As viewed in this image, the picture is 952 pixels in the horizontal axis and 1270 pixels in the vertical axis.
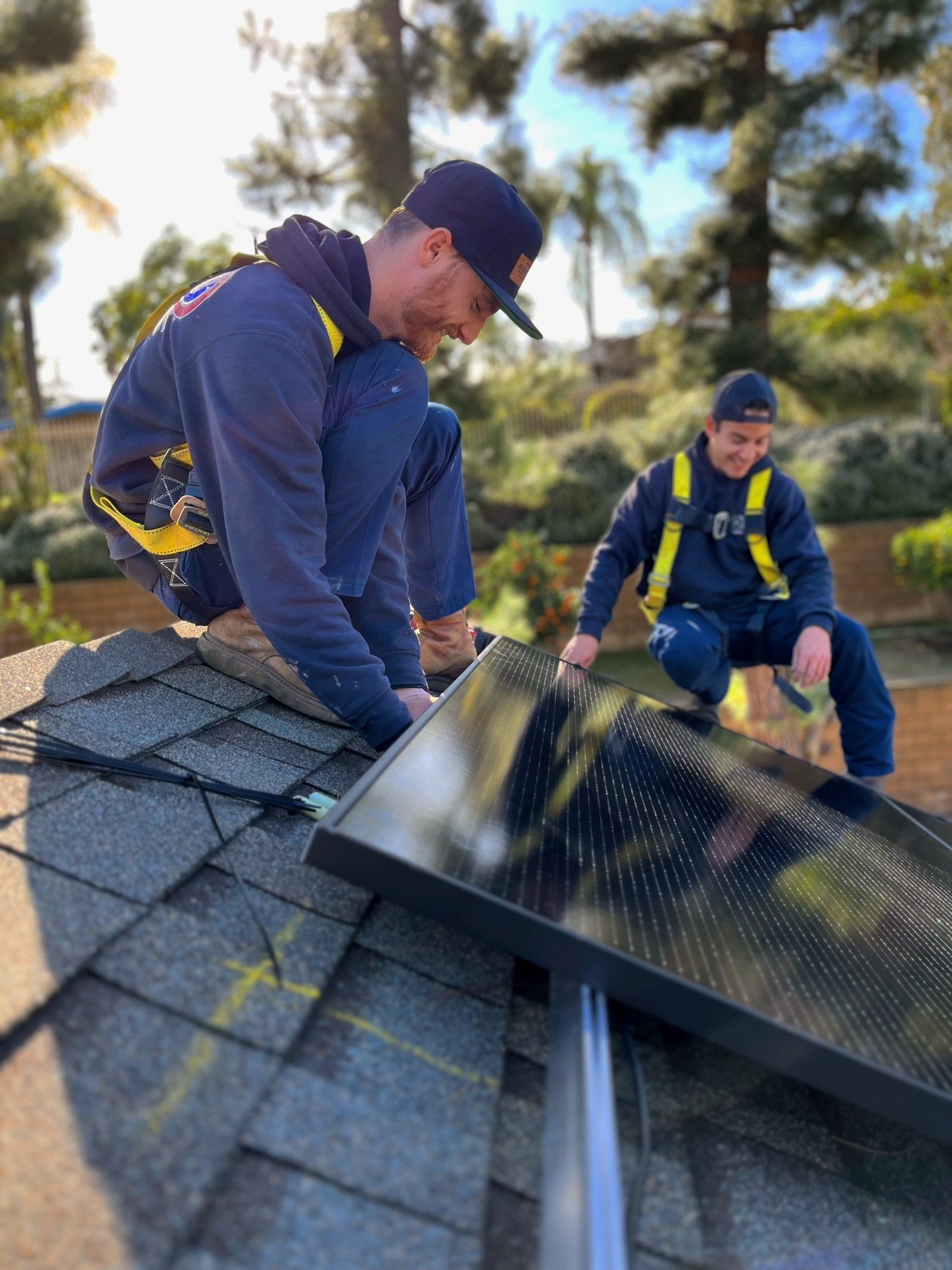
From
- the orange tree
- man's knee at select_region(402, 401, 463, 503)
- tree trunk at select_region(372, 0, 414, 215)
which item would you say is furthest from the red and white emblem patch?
tree trunk at select_region(372, 0, 414, 215)

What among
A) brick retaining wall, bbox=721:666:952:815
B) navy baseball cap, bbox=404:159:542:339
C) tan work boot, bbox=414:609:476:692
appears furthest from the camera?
brick retaining wall, bbox=721:666:952:815

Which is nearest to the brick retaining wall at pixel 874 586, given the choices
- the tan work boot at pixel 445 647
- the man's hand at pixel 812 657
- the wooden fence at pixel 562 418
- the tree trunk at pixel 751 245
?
the wooden fence at pixel 562 418

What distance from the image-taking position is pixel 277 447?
1.87 m

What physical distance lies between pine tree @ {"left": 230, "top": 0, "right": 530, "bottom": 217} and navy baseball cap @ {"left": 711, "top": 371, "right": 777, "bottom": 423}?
780 centimetres

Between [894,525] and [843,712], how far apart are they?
34.0ft

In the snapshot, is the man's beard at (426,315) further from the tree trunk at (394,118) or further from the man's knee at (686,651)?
the tree trunk at (394,118)

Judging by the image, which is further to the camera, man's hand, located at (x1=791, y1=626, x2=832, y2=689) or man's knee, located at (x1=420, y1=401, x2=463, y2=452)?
man's hand, located at (x1=791, y1=626, x2=832, y2=689)

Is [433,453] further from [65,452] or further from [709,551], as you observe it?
[65,452]

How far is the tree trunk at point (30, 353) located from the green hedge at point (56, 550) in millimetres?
9168

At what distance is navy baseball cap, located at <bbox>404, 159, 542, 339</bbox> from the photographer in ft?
7.04

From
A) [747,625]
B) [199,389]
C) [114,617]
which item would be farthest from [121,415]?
[114,617]

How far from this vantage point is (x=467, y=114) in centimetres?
1155

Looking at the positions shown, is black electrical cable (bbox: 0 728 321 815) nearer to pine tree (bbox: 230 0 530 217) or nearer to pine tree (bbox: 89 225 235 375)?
pine tree (bbox: 230 0 530 217)

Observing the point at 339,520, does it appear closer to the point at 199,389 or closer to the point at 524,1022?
the point at 199,389
